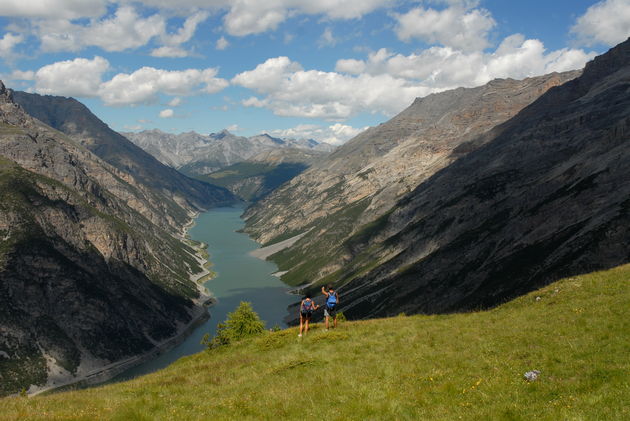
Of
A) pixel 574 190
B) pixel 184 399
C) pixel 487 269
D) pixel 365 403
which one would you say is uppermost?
pixel 184 399

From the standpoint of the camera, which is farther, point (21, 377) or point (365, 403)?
point (21, 377)

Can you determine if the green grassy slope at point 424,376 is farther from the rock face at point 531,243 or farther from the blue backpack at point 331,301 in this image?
the rock face at point 531,243

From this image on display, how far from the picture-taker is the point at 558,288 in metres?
38.5

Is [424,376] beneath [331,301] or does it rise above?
beneath


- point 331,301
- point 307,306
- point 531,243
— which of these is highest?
point 307,306

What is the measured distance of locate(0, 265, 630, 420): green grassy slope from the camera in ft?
64.1

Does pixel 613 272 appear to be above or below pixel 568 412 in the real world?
below

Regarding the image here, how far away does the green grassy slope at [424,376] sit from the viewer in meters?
19.5

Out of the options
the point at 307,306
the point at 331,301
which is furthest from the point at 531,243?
the point at 307,306

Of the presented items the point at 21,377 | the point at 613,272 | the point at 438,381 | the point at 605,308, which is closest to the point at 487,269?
the point at 613,272

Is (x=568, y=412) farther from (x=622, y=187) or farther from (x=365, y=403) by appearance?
(x=622, y=187)

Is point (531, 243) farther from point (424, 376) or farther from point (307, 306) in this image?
point (424, 376)

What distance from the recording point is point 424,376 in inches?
952

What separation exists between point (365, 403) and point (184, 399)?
33.1 feet
